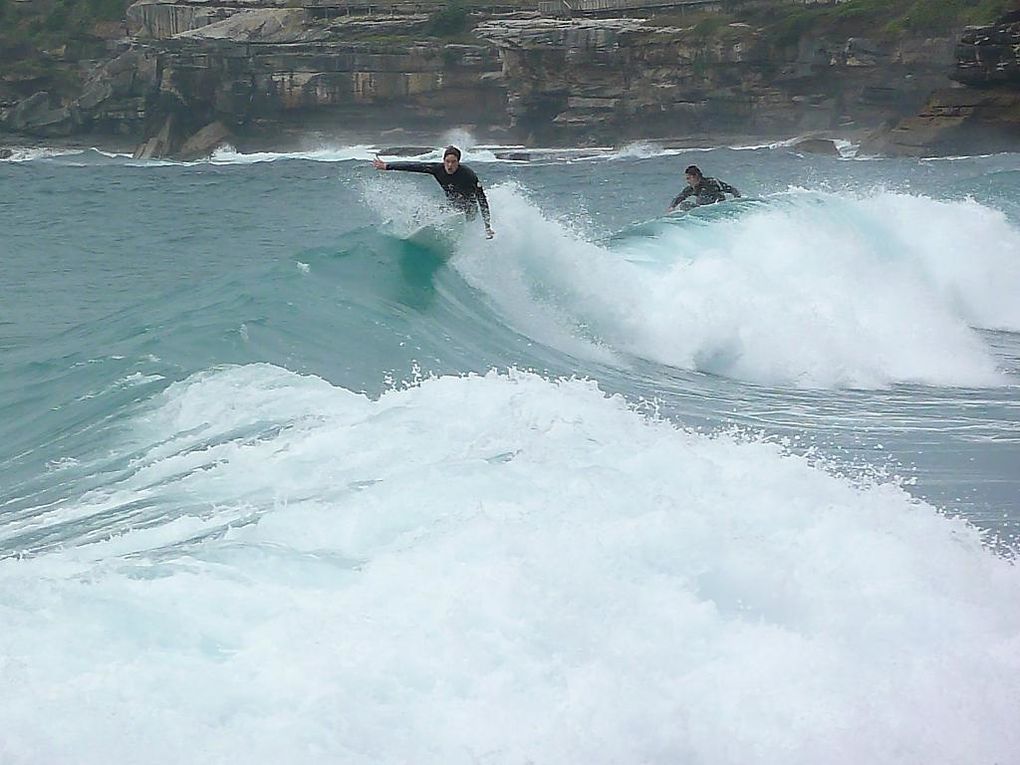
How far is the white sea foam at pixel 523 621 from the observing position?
380 centimetres

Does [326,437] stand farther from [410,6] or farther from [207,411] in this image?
[410,6]

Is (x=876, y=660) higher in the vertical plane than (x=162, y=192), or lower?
higher

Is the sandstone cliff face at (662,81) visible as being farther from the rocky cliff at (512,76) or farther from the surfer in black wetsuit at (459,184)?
the surfer in black wetsuit at (459,184)

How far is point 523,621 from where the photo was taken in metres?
4.32

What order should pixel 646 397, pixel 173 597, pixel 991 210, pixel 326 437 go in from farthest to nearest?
pixel 991 210 < pixel 646 397 < pixel 326 437 < pixel 173 597

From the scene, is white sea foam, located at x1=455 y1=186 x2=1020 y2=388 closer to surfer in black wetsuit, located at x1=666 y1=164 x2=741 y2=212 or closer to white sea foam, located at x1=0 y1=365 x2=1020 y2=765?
surfer in black wetsuit, located at x1=666 y1=164 x2=741 y2=212

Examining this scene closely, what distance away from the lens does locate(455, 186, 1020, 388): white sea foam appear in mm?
10359

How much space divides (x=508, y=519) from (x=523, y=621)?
2.54ft

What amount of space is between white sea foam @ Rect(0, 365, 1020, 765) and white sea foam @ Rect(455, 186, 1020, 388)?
4.57m

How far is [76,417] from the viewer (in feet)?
24.7

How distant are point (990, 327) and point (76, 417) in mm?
8599

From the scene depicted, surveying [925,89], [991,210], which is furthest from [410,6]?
[991,210]

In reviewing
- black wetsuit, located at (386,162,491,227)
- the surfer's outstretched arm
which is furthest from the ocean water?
the surfer's outstretched arm

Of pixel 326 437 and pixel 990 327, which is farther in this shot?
pixel 990 327
